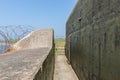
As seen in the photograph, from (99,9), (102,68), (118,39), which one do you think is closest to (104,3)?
(99,9)

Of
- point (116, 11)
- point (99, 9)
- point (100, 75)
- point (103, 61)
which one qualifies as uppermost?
point (99, 9)

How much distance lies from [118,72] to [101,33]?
3.26 ft

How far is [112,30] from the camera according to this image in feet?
8.83

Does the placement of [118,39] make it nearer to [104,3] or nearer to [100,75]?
[104,3]

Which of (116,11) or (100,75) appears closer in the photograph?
(116,11)

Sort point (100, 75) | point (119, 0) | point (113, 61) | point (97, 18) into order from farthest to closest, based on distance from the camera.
→ point (97, 18), point (100, 75), point (113, 61), point (119, 0)

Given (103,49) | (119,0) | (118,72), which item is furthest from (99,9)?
(118,72)

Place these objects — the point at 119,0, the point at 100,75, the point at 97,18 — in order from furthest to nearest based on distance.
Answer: the point at 97,18, the point at 100,75, the point at 119,0

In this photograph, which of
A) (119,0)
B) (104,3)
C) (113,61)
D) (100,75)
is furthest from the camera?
(100,75)

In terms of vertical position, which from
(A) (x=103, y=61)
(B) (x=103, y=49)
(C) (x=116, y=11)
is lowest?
(A) (x=103, y=61)

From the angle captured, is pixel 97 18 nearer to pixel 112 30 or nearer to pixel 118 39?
pixel 112 30

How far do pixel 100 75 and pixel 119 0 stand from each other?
4.72 feet

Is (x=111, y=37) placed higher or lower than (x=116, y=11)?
lower

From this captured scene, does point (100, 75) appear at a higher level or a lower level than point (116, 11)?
lower
